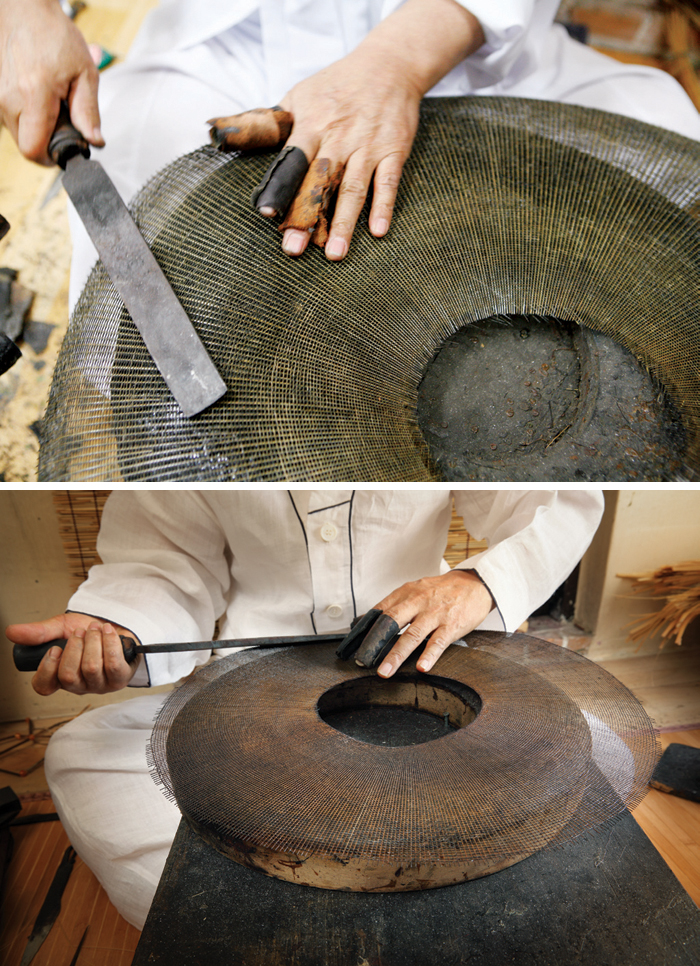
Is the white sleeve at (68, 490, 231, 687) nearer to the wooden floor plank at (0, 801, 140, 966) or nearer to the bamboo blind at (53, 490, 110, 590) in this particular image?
the bamboo blind at (53, 490, 110, 590)

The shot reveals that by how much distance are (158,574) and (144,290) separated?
0.27 metres

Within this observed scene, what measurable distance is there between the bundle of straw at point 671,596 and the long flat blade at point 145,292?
46cm

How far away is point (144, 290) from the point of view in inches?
19.2

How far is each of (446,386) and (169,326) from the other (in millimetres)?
234

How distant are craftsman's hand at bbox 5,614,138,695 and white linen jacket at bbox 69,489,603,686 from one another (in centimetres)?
2

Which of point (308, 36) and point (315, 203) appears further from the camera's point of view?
point (308, 36)

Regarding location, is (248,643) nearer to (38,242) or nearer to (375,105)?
(375,105)

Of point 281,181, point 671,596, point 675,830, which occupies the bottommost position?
point 675,830

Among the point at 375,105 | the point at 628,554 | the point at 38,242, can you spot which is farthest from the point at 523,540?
the point at 38,242

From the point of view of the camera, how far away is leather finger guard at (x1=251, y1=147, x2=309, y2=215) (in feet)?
1.65

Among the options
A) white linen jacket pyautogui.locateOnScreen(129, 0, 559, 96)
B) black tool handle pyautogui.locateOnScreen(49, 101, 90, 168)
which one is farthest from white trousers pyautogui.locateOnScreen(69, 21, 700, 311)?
black tool handle pyautogui.locateOnScreen(49, 101, 90, 168)

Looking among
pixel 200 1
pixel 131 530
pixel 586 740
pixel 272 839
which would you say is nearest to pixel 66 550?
pixel 131 530

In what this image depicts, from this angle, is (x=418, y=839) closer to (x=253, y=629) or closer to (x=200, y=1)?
(x=253, y=629)

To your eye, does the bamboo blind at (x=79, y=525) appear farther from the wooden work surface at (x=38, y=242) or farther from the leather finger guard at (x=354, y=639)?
the wooden work surface at (x=38, y=242)
